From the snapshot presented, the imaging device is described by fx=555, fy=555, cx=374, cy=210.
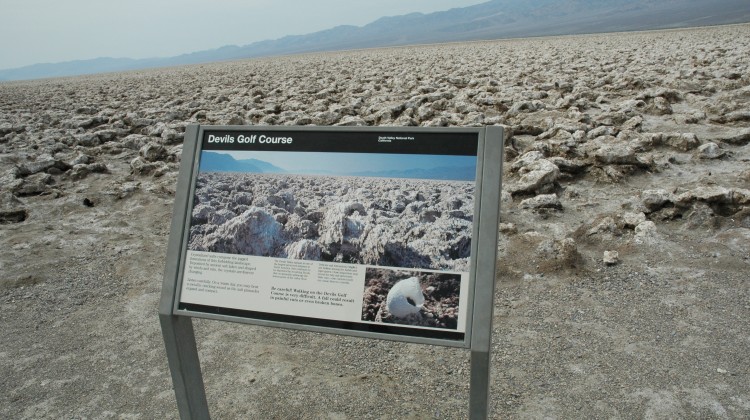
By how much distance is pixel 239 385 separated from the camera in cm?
262

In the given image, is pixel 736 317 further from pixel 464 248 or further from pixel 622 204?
pixel 464 248

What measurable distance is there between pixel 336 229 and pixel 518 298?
69.0 inches

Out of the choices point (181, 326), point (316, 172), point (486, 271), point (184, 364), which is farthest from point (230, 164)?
point (486, 271)

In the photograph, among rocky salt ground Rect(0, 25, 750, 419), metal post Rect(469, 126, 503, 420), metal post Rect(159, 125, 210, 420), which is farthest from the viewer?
rocky salt ground Rect(0, 25, 750, 419)

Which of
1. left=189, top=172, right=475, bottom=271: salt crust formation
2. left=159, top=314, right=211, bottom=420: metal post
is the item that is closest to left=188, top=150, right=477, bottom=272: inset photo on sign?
left=189, top=172, right=475, bottom=271: salt crust formation

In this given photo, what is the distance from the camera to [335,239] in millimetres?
1863

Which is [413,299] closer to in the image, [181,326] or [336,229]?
[336,229]

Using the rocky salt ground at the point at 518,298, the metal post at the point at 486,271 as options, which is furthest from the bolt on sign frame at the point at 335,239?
the rocky salt ground at the point at 518,298

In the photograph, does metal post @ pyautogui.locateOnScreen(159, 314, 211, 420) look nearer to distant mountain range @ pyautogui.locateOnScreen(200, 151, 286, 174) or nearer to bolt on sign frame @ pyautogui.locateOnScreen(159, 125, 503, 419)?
bolt on sign frame @ pyautogui.locateOnScreen(159, 125, 503, 419)

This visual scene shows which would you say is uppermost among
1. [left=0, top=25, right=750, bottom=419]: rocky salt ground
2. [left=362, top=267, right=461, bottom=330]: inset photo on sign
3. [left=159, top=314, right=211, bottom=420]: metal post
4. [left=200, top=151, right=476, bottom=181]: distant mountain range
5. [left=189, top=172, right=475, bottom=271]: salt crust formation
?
[left=200, top=151, right=476, bottom=181]: distant mountain range

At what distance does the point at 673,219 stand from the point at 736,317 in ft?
3.99

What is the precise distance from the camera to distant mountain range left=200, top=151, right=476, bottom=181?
5.91ft

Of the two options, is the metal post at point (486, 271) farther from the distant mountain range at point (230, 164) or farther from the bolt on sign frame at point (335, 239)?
the distant mountain range at point (230, 164)

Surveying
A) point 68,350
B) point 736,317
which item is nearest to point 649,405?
point 736,317
